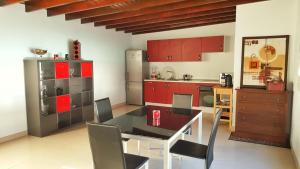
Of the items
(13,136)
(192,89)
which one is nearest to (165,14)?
(192,89)

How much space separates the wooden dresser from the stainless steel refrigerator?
363cm

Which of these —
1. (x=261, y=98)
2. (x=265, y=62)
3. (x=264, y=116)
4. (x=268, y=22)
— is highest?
(x=268, y=22)

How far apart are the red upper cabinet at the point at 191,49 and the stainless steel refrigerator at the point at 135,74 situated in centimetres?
137

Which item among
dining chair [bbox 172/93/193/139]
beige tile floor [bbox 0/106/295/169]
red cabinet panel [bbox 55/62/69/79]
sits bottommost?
beige tile floor [bbox 0/106/295/169]

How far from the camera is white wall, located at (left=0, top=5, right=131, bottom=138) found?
13.5 ft

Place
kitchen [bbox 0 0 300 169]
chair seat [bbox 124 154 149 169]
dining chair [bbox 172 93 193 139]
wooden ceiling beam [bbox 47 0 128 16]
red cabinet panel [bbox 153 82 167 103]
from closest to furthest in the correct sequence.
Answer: chair seat [bbox 124 154 149 169]
kitchen [bbox 0 0 300 169]
dining chair [bbox 172 93 193 139]
wooden ceiling beam [bbox 47 0 128 16]
red cabinet panel [bbox 153 82 167 103]

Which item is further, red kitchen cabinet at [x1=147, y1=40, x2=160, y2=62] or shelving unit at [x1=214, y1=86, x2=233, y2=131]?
red kitchen cabinet at [x1=147, y1=40, x2=160, y2=62]

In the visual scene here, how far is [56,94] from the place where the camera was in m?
4.77

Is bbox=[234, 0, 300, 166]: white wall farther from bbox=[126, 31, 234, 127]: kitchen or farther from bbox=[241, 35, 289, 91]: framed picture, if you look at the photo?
Answer: bbox=[126, 31, 234, 127]: kitchen

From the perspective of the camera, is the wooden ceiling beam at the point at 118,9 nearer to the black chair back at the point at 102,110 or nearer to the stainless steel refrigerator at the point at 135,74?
the black chair back at the point at 102,110

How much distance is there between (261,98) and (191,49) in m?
2.95

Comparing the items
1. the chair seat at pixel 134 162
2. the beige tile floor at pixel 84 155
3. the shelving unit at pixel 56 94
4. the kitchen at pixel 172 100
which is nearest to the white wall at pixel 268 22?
the kitchen at pixel 172 100

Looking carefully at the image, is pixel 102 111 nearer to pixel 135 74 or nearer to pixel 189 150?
pixel 189 150

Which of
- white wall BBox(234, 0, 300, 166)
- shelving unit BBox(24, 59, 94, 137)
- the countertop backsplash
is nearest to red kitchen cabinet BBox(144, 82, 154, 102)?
the countertop backsplash
